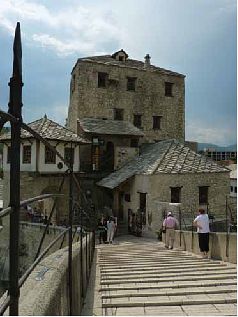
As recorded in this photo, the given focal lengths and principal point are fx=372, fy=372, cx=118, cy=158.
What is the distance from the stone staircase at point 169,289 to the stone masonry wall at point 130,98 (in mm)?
21692

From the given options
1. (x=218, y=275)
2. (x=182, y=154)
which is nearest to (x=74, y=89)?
(x=182, y=154)

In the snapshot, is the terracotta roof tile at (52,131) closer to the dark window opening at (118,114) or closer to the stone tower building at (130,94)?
the stone tower building at (130,94)

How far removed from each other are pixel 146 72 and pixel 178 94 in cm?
346

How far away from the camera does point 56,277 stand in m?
3.09

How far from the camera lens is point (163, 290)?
562cm

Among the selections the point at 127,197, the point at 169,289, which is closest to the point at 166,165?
the point at 127,197

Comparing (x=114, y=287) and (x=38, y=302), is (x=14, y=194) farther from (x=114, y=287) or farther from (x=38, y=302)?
(x=114, y=287)

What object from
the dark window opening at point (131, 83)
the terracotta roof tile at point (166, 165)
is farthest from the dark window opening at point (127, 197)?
the dark window opening at point (131, 83)

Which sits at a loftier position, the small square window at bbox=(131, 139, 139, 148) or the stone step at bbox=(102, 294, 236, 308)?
the small square window at bbox=(131, 139, 139, 148)

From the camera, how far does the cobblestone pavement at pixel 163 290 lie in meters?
4.77

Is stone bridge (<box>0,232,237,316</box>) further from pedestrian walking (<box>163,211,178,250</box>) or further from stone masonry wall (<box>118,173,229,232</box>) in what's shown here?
stone masonry wall (<box>118,173,229,232</box>)

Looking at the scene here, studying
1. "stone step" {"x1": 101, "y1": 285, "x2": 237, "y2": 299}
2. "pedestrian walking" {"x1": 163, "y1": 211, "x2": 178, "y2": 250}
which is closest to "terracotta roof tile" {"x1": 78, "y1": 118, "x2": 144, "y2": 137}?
"pedestrian walking" {"x1": 163, "y1": 211, "x2": 178, "y2": 250}

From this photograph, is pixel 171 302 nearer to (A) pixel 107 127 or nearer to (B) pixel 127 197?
(B) pixel 127 197

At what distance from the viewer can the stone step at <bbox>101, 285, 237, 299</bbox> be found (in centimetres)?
533
